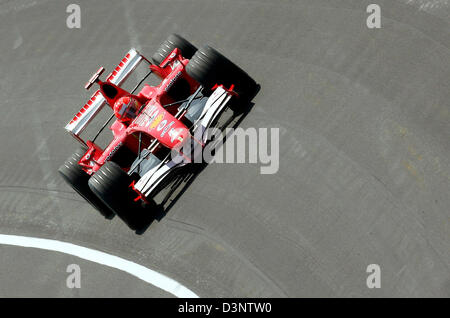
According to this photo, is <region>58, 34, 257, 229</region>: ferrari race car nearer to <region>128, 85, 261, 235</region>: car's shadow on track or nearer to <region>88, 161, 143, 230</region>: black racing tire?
<region>88, 161, 143, 230</region>: black racing tire

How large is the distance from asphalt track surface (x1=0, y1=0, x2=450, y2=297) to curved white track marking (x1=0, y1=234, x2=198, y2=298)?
13cm

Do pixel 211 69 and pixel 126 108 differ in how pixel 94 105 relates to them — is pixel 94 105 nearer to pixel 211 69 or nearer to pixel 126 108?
pixel 126 108

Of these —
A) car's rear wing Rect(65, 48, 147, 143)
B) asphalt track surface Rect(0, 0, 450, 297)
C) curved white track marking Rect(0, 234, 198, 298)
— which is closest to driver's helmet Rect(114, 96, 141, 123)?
car's rear wing Rect(65, 48, 147, 143)

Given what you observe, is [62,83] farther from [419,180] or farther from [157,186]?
[419,180]

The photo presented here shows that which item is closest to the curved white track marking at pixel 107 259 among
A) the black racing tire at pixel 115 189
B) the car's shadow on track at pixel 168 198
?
the car's shadow on track at pixel 168 198

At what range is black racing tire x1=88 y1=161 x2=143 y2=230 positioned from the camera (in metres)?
11.2

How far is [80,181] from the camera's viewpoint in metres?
12.2

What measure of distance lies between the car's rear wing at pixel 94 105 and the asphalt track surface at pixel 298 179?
5.68 feet

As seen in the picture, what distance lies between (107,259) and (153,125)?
114 inches

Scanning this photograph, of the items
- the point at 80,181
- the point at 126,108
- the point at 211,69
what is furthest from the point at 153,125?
the point at 80,181

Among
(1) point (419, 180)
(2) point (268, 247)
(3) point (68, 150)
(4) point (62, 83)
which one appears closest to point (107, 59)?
(4) point (62, 83)

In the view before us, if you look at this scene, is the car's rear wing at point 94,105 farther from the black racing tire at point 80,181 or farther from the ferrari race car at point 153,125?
the black racing tire at point 80,181
